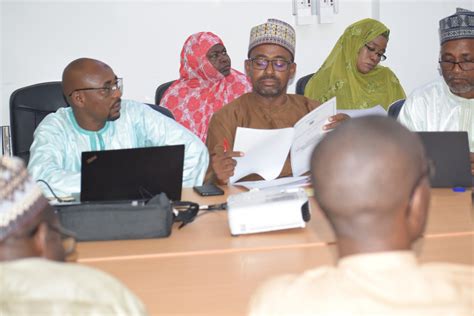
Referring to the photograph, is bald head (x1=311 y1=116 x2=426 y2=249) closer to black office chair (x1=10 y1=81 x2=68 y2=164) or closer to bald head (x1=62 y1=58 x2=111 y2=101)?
bald head (x1=62 y1=58 x2=111 y2=101)

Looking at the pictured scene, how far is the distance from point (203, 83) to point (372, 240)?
152 inches

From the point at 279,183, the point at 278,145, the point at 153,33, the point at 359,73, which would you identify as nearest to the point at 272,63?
the point at 278,145

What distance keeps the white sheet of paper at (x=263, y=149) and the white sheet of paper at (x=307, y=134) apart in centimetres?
4

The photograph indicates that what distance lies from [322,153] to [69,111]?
8.35 feet

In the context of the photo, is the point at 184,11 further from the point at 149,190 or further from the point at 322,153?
the point at 322,153

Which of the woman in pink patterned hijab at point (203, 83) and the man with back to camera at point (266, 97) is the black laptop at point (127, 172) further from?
the woman in pink patterned hijab at point (203, 83)

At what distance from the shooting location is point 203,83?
4.91 meters

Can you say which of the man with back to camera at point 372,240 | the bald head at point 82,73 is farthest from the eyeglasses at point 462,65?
the man with back to camera at point 372,240

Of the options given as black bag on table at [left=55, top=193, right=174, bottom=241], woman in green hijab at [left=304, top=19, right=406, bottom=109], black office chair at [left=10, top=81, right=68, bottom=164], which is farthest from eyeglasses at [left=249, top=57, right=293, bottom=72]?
black bag on table at [left=55, top=193, right=174, bottom=241]

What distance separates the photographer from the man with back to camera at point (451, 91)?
10.6 ft

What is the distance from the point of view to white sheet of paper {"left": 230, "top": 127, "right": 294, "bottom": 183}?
9.66 ft

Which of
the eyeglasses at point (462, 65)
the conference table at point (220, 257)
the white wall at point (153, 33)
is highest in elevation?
the white wall at point (153, 33)

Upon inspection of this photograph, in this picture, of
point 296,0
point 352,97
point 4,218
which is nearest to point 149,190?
point 4,218

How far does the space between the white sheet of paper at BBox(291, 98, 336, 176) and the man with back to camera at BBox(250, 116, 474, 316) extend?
171 cm
